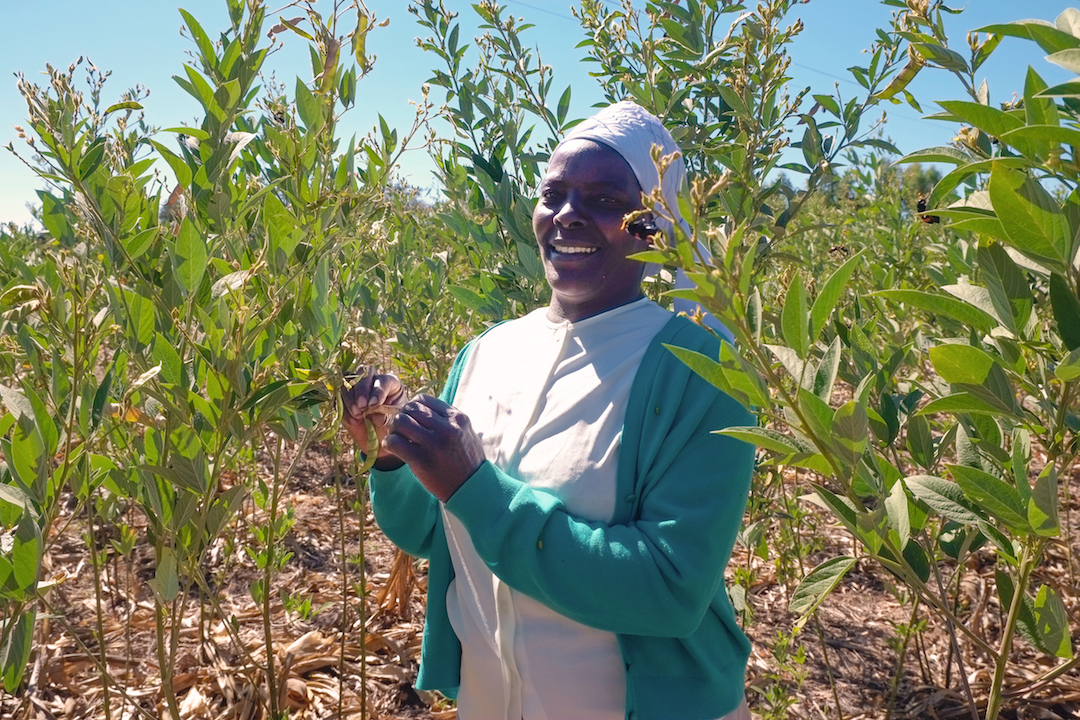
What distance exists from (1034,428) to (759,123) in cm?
147

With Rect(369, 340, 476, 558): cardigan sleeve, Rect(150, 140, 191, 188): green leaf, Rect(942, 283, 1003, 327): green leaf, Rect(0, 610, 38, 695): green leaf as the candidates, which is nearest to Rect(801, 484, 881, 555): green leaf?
Rect(942, 283, 1003, 327): green leaf

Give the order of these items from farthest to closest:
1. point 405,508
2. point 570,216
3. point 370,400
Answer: point 405,508 → point 570,216 → point 370,400

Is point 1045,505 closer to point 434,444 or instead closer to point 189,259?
point 434,444

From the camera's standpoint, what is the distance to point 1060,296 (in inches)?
33.6

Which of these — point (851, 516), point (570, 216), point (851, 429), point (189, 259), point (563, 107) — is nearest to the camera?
point (851, 429)

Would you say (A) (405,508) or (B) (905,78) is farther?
(A) (405,508)

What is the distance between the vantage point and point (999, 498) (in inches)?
35.1

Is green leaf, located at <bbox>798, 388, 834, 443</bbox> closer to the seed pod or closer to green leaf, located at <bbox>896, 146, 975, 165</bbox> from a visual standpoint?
green leaf, located at <bbox>896, 146, 975, 165</bbox>

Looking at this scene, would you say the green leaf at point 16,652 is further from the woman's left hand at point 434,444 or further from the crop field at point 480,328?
the woman's left hand at point 434,444

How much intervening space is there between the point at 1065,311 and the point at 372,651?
2.69 m

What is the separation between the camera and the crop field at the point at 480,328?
2.88ft

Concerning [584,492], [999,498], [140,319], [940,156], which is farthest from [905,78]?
[140,319]

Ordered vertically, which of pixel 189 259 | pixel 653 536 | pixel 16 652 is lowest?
pixel 16 652

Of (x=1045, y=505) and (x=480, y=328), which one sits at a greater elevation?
(x=480, y=328)
